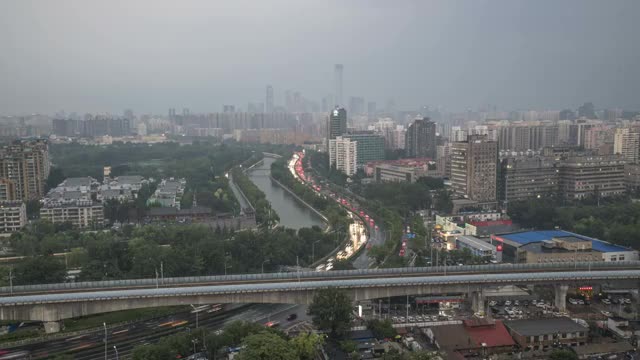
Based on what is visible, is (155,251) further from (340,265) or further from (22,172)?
(22,172)

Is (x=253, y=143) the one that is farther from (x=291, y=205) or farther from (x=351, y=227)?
(x=351, y=227)

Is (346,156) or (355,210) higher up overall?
(346,156)

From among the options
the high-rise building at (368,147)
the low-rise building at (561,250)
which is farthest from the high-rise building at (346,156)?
the low-rise building at (561,250)

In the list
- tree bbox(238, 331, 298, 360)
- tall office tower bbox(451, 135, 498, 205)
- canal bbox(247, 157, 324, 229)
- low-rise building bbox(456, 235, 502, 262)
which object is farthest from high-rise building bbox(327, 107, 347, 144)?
tree bbox(238, 331, 298, 360)

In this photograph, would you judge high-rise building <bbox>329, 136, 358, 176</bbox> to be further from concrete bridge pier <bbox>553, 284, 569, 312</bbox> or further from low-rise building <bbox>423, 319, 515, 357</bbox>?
low-rise building <bbox>423, 319, 515, 357</bbox>

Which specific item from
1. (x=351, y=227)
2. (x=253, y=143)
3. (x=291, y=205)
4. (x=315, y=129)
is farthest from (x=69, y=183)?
(x=315, y=129)

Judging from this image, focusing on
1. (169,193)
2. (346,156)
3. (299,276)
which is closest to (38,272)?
(299,276)

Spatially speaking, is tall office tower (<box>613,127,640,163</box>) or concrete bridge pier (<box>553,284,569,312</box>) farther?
tall office tower (<box>613,127,640,163</box>)
